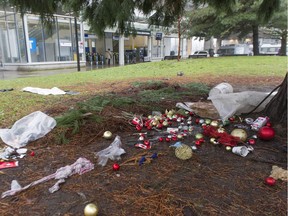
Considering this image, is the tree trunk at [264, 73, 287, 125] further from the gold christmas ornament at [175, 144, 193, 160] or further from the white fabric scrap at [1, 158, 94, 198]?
the white fabric scrap at [1, 158, 94, 198]

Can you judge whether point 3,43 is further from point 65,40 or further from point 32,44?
point 65,40

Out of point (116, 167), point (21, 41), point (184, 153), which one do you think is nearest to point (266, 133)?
point (184, 153)

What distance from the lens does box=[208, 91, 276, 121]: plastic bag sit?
3.41 meters

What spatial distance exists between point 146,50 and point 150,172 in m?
30.7

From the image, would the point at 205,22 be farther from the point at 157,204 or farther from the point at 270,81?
the point at 157,204

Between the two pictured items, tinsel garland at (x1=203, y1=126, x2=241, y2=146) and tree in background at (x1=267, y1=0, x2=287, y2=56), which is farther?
tree in background at (x1=267, y1=0, x2=287, y2=56)

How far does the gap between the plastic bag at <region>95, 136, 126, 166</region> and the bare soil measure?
0.05m

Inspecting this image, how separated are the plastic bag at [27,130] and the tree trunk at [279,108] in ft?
9.34

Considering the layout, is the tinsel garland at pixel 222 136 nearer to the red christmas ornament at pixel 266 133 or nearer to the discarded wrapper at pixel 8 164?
the red christmas ornament at pixel 266 133

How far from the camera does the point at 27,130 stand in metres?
3.31

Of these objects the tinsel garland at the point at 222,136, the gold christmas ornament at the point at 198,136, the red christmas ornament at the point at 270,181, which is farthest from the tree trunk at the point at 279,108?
the red christmas ornament at the point at 270,181

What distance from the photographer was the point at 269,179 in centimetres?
213

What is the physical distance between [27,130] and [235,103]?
2793mm

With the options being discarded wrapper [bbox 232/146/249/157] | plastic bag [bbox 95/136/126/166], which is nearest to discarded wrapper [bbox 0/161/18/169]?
plastic bag [bbox 95/136/126/166]
